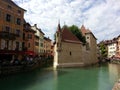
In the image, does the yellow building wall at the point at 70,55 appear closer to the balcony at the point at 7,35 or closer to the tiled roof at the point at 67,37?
the tiled roof at the point at 67,37

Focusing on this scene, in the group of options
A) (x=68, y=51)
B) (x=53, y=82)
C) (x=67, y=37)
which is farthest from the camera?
(x=67, y=37)

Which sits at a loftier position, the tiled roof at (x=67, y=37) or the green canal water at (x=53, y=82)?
the tiled roof at (x=67, y=37)

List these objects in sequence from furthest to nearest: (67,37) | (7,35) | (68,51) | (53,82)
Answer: (67,37) < (68,51) < (7,35) < (53,82)

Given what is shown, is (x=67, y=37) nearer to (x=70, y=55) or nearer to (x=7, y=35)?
(x=70, y=55)

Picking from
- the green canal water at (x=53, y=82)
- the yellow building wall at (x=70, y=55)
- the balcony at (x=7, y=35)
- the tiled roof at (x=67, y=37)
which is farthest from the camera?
the tiled roof at (x=67, y=37)

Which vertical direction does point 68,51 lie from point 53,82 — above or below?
above

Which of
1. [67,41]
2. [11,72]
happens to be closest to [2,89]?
[11,72]

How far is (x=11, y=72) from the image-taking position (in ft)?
82.9

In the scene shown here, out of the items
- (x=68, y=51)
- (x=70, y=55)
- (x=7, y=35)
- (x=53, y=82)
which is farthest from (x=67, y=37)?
(x=53, y=82)

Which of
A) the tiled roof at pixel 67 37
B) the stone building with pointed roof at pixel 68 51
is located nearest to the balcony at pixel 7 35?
the stone building with pointed roof at pixel 68 51

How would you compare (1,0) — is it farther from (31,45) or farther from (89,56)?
(89,56)

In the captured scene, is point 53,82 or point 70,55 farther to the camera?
point 70,55

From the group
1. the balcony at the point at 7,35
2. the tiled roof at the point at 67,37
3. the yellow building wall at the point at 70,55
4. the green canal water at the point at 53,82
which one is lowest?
the green canal water at the point at 53,82

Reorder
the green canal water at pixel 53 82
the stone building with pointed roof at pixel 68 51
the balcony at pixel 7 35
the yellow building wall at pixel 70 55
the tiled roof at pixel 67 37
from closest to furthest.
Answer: the green canal water at pixel 53 82
the balcony at pixel 7 35
the stone building with pointed roof at pixel 68 51
the yellow building wall at pixel 70 55
the tiled roof at pixel 67 37
